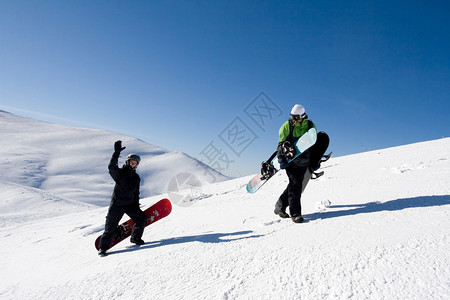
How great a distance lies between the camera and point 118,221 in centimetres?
397

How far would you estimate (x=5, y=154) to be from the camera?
67.0 m

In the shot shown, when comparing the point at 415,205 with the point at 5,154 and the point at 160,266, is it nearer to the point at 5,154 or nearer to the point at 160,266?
the point at 160,266

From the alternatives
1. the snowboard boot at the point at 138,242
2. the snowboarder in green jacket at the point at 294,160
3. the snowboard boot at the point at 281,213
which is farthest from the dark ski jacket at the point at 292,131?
the snowboard boot at the point at 138,242

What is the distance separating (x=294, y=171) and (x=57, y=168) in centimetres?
9377

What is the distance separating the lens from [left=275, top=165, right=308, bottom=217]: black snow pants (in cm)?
351

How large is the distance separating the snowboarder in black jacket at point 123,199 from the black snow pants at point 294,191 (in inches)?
107

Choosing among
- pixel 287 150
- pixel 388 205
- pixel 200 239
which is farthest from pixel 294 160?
pixel 200 239

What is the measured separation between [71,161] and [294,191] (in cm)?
10085

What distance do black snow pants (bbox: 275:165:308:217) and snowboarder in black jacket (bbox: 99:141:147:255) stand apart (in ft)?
8.89

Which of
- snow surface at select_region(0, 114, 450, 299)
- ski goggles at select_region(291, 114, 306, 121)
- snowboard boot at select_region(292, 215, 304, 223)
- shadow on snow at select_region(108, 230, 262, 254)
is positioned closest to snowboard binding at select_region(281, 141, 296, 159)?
ski goggles at select_region(291, 114, 306, 121)

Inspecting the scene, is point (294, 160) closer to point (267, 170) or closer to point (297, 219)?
point (297, 219)

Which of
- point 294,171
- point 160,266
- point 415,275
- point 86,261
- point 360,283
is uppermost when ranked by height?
point 294,171

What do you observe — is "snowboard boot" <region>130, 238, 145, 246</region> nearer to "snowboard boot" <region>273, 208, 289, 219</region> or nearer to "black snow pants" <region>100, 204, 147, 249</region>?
"black snow pants" <region>100, 204, 147, 249</region>

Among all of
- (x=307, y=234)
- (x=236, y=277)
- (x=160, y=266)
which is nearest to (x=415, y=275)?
(x=307, y=234)
